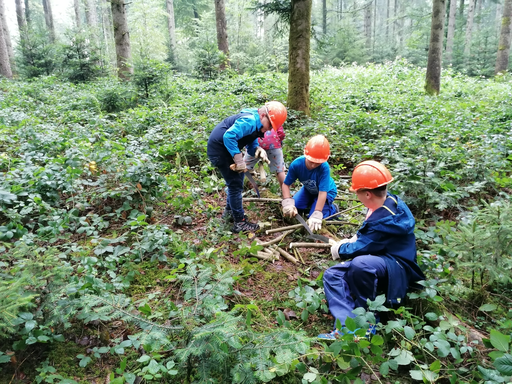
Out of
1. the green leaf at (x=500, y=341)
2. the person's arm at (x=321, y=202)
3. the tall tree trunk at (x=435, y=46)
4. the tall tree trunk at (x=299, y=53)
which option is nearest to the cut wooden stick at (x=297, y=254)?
the person's arm at (x=321, y=202)

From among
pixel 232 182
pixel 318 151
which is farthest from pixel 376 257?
pixel 232 182

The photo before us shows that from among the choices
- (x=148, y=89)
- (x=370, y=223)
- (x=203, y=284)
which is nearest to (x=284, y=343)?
(x=203, y=284)

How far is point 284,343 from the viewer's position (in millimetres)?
1863

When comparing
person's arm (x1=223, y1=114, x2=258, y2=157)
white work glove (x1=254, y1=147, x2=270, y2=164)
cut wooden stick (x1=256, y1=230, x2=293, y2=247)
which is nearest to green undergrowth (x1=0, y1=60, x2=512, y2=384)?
cut wooden stick (x1=256, y1=230, x2=293, y2=247)

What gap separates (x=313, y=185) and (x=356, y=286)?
186 cm

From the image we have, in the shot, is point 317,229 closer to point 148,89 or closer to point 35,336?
point 35,336

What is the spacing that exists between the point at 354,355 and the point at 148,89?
8759mm

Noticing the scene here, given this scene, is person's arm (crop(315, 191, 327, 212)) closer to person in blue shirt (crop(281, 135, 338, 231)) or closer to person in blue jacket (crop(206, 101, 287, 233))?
person in blue shirt (crop(281, 135, 338, 231))

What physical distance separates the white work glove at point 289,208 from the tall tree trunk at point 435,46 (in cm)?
835

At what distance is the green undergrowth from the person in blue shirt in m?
0.32

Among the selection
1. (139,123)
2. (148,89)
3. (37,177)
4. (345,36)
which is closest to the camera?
(37,177)

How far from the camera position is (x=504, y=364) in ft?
5.12

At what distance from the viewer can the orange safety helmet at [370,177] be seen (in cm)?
269

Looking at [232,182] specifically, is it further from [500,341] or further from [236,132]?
[500,341]
